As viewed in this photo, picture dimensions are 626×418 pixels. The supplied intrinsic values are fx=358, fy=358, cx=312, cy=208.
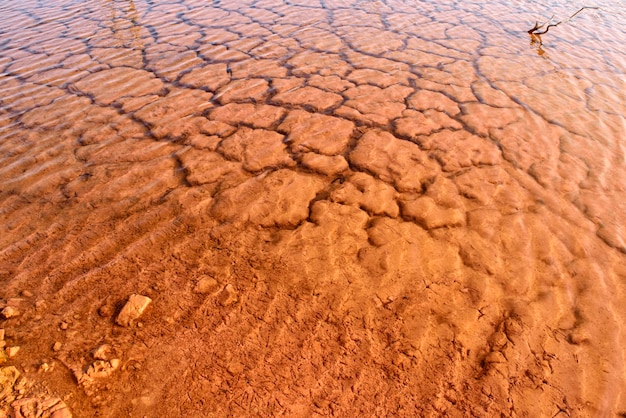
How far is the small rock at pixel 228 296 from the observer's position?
160 cm

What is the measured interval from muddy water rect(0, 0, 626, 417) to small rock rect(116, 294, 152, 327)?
1.7 inches

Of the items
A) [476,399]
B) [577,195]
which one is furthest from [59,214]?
[577,195]

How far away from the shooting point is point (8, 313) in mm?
1491

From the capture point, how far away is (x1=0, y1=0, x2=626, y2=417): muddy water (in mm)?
1345

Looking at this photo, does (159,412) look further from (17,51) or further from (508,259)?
(17,51)

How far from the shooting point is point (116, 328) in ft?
4.86

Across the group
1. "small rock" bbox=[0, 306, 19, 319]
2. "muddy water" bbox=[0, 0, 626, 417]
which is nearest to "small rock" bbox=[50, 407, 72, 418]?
"muddy water" bbox=[0, 0, 626, 417]

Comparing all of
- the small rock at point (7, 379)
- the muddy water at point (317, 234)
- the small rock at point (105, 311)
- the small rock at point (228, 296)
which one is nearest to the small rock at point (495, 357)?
the muddy water at point (317, 234)

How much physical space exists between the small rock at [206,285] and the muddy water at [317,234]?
14 mm

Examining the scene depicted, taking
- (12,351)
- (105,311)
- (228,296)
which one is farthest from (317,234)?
(12,351)

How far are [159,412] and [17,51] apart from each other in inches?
193

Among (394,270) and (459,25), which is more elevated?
(459,25)

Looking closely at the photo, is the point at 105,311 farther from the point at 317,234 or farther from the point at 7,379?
the point at 317,234

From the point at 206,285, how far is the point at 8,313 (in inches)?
31.3
